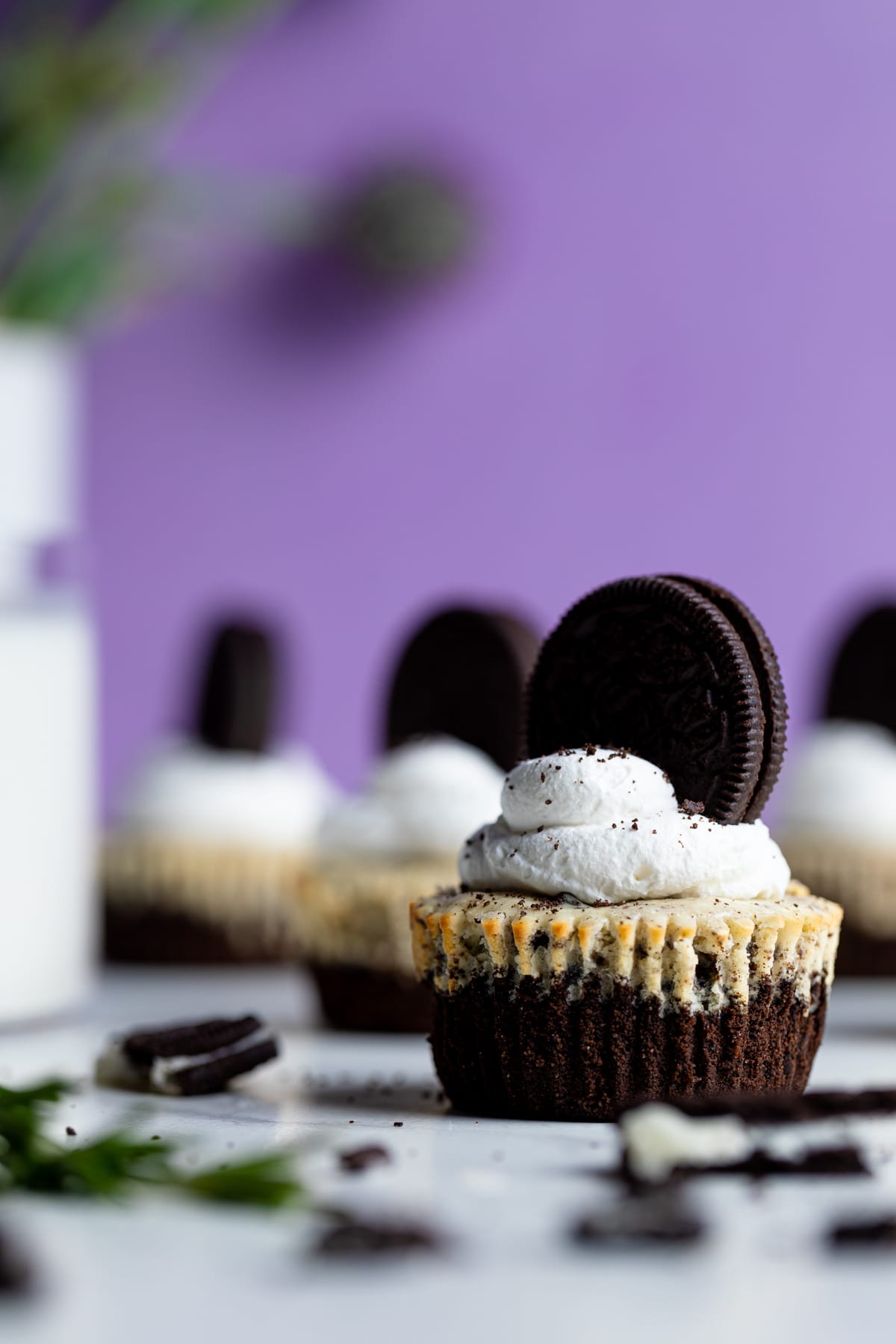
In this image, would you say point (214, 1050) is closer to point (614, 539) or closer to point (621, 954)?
point (621, 954)

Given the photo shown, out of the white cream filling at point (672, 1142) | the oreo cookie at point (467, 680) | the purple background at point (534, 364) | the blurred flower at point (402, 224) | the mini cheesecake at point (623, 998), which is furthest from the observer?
the blurred flower at point (402, 224)

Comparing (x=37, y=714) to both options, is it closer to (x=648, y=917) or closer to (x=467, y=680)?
(x=467, y=680)

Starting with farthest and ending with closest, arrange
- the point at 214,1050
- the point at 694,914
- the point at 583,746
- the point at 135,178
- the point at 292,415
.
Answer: the point at 292,415
the point at 135,178
the point at 214,1050
the point at 583,746
the point at 694,914

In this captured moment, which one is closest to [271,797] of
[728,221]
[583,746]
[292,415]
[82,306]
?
[82,306]

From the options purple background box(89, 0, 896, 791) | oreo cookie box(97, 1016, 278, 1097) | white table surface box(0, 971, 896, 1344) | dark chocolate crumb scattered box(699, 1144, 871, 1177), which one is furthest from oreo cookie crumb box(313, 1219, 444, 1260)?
purple background box(89, 0, 896, 791)

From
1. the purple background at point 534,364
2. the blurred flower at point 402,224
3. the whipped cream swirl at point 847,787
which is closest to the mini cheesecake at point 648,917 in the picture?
the whipped cream swirl at point 847,787

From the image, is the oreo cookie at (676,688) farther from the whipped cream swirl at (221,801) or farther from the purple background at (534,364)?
the purple background at (534,364)

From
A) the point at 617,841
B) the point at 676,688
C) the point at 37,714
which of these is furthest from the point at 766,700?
the point at 37,714
